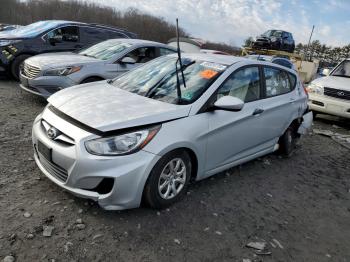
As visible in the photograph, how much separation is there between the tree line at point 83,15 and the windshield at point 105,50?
50155 millimetres

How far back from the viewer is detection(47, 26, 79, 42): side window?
8.73 metres

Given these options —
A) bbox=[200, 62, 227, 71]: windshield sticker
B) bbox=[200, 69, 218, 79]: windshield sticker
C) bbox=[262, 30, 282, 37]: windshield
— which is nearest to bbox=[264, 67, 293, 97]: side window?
bbox=[200, 62, 227, 71]: windshield sticker

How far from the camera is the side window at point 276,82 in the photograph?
4715mm

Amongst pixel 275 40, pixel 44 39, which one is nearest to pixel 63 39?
pixel 44 39

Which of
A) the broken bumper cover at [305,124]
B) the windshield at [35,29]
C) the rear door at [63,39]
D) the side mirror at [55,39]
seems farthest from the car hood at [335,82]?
the windshield at [35,29]

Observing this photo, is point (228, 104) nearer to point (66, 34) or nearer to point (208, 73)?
point (208, 73)

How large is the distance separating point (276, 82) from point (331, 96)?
14.4ft

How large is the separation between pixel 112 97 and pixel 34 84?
3.34m

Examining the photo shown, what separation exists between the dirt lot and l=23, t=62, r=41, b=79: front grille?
1.92m

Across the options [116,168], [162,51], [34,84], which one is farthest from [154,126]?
[162,51]

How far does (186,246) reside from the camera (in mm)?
2975

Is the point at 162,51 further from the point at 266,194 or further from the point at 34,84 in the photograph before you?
the point at 266,194

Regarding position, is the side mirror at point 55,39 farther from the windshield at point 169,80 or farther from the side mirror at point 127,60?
the windshield at point 169,80

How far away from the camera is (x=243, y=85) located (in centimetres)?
424
